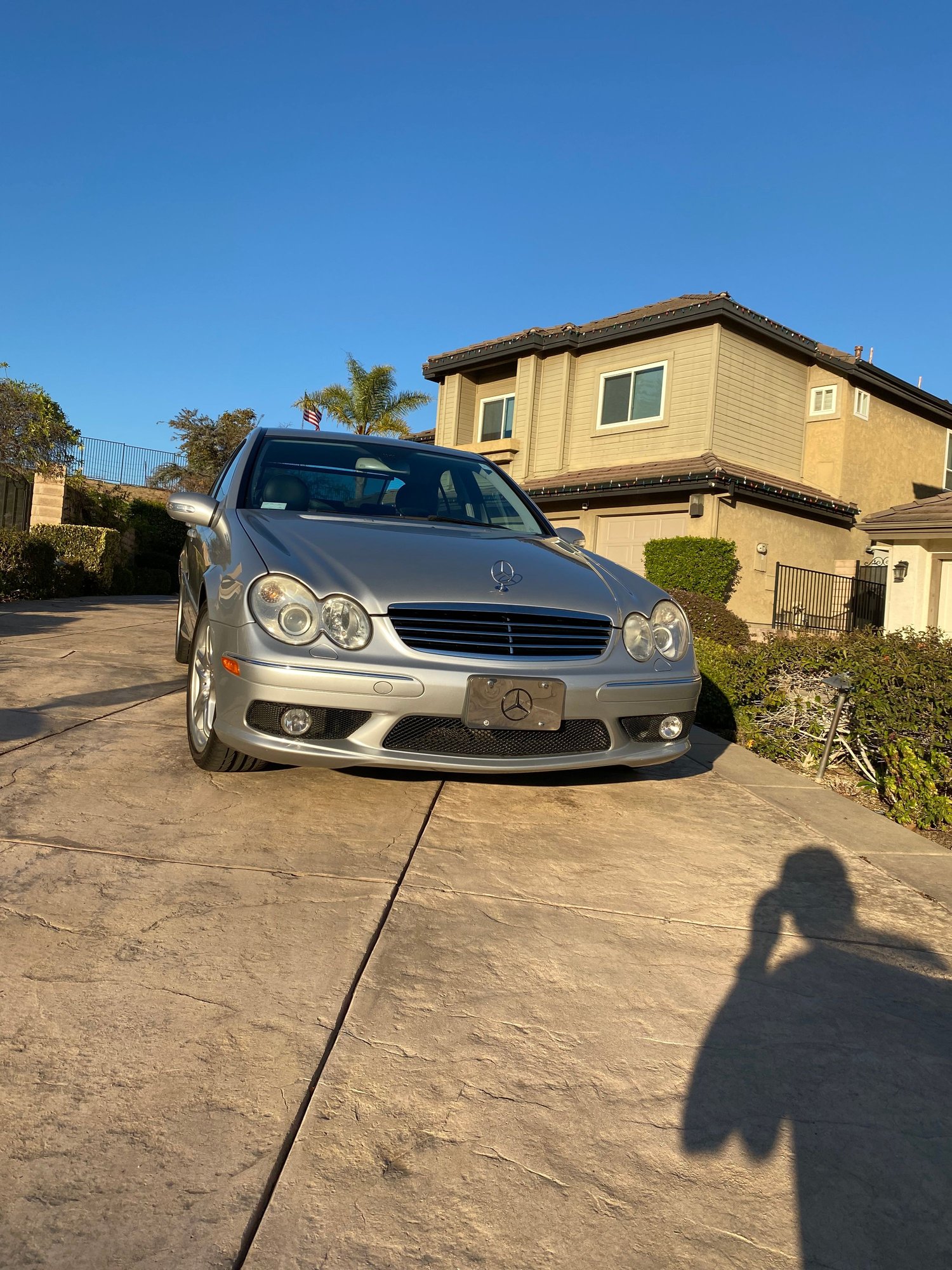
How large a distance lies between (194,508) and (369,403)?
2907 centimetres

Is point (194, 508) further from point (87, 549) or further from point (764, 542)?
point (764, 542)

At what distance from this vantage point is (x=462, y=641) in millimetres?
3477

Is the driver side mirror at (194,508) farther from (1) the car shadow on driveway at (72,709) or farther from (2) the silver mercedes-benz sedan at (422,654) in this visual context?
(1) the car shadow on driveway at (72,709)

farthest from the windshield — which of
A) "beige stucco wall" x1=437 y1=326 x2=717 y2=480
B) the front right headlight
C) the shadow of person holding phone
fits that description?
"beige stucco wall" x1=437 y1=326 x2=717 y2=480

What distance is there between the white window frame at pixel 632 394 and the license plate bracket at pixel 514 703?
1633 centimetres

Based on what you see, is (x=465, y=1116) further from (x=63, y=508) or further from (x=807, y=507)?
(x=807, y=507)

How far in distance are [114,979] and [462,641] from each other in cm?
166

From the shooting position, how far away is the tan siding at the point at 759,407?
1802 centimetres

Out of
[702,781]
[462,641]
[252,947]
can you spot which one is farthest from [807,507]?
[252,947]

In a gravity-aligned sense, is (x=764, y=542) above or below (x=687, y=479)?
below

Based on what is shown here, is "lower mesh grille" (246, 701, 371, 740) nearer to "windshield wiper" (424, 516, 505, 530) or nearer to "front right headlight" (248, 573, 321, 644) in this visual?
"front right headlight" (248, 573, 321, 644)

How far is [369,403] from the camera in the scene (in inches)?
1280

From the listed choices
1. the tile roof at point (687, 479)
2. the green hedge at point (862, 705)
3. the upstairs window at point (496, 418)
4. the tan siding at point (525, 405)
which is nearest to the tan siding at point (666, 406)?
the tile roof at point (687, 479)

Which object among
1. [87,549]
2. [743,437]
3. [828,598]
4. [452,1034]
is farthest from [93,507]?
[452,1034]
